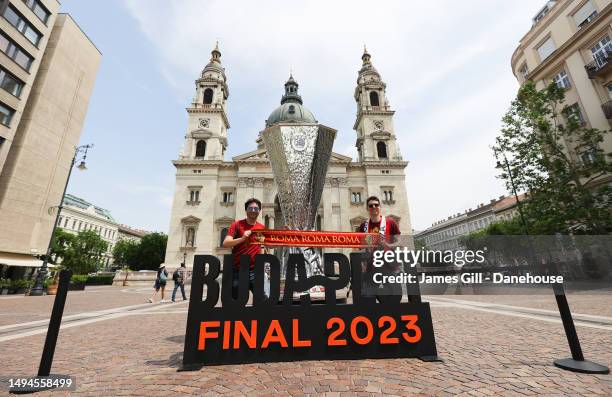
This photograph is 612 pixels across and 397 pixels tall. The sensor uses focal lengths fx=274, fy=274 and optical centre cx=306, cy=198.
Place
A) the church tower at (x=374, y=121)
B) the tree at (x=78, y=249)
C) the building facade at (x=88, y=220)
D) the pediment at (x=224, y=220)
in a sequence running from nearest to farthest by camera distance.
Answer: the pediment at (x=224, y=220)
the church tower at (x=374, y=121)
the tree at (x=78, y=249)
the building facade at (x=88, y=220)

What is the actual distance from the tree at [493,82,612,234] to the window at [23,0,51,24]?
36.3 m

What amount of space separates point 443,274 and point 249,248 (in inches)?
101

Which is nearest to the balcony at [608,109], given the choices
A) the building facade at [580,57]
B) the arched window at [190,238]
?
the building facade at [580,57]

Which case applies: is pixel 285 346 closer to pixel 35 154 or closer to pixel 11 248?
pixel 11 248

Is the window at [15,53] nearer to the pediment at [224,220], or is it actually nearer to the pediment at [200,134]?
the pediment at [200,134]

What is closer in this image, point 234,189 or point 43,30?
point 43,30

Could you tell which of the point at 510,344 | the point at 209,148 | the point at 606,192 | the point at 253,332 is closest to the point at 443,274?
the point at 510,344

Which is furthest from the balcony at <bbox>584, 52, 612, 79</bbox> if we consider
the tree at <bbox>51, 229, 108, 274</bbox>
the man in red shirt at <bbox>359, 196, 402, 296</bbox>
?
the tree at <bbox>51, 229, 108, 274</bbox>

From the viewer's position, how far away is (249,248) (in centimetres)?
383

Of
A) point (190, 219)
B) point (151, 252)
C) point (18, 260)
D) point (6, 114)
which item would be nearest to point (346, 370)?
point (18, 260)

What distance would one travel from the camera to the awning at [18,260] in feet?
61.9

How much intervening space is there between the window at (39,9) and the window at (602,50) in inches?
1589

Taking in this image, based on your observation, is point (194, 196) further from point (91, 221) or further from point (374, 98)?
point (91, 221)

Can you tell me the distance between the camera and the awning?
61.9ft
